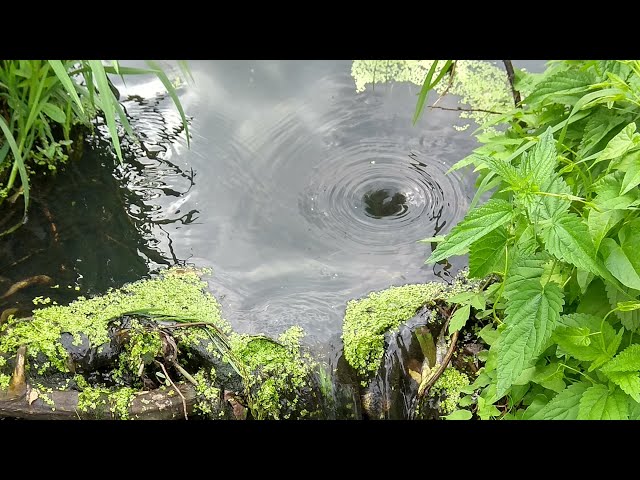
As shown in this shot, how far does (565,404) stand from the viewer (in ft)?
3.74

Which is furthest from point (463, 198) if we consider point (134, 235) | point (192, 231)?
point (134, 235)

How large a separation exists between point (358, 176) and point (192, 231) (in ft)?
2.20

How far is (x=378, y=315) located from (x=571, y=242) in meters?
0.99

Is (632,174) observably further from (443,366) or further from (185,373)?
(185,373)

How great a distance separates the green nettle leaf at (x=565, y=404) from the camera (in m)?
1.13

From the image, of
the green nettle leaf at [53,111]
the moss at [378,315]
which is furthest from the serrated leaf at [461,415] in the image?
the green nettle leaf at [53,111]

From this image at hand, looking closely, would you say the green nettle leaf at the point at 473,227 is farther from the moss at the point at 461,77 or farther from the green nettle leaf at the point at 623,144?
the moss at the point at 461,77

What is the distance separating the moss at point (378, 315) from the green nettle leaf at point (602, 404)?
Answer: 77 cm

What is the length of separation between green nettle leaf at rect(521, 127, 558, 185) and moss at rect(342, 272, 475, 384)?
88 centimetres

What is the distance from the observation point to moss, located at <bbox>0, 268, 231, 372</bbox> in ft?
5.70

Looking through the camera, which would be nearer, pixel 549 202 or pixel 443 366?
pixel 549 202

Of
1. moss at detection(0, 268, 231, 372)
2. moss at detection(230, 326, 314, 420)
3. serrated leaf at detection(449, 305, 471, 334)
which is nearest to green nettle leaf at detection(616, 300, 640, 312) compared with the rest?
serrated leaf at detection(449, 305, 471, 334)

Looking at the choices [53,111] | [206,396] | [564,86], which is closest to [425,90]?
[564,86]

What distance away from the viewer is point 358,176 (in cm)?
Result: 237
